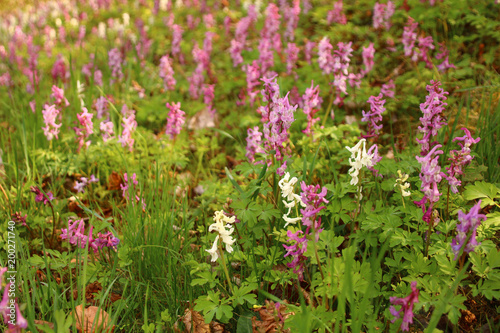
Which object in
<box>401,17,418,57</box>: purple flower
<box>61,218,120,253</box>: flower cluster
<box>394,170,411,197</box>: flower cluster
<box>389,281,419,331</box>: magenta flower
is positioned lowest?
<box>61,218,120,253</box>: flower cluster

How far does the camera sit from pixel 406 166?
7.50 ft

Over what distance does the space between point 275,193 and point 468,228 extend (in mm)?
1124

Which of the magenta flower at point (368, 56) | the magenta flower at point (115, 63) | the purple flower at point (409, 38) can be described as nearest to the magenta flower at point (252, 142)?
the magenta flower at point (368, 56)

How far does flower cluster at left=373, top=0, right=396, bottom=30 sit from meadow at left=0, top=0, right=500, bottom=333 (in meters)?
0.03

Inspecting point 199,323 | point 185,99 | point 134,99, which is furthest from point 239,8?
point 199,323

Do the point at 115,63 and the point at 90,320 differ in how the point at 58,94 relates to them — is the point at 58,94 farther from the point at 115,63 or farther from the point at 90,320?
the point at 90,320

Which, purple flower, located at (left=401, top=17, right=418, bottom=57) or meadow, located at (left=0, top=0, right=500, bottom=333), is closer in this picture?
meadow, located at (left=0, top=0, right=500, bottom=333)

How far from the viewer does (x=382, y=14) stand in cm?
481

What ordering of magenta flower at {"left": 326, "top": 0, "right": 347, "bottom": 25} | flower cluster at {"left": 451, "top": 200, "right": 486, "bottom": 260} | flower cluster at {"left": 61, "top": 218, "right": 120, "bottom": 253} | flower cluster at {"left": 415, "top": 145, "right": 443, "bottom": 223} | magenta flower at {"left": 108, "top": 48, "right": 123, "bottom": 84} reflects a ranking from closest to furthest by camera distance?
flower cluster at {"left": 451, "top": 200, "right": 486, "bottom": 260}, flower cluster at {"left": 415, "top": 145, "right": 443, "bottom": 223}, flower cluster at {"left": 61, "top": 218, "right": 120, "bottom": 253}, magenta flower at {"left": 108, "top": 48, "right": 123, "bottom": 84}, magenta flower at {"left": 326, "top": 0, "right": 347, "bottom": 25}

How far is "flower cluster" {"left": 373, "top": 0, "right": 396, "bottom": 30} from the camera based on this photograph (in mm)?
4719

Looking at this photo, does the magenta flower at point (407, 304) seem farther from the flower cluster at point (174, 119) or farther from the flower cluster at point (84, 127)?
the flower cluster at point (84, 127)

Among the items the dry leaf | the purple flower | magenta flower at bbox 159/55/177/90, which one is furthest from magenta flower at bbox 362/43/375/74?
the dry leaf

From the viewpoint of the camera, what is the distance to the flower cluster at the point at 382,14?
4719 millimetres

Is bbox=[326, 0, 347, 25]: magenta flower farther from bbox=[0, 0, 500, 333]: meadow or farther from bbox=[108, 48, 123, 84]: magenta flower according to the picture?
bbox=[108, 48, 123, 84]: magenta flower
